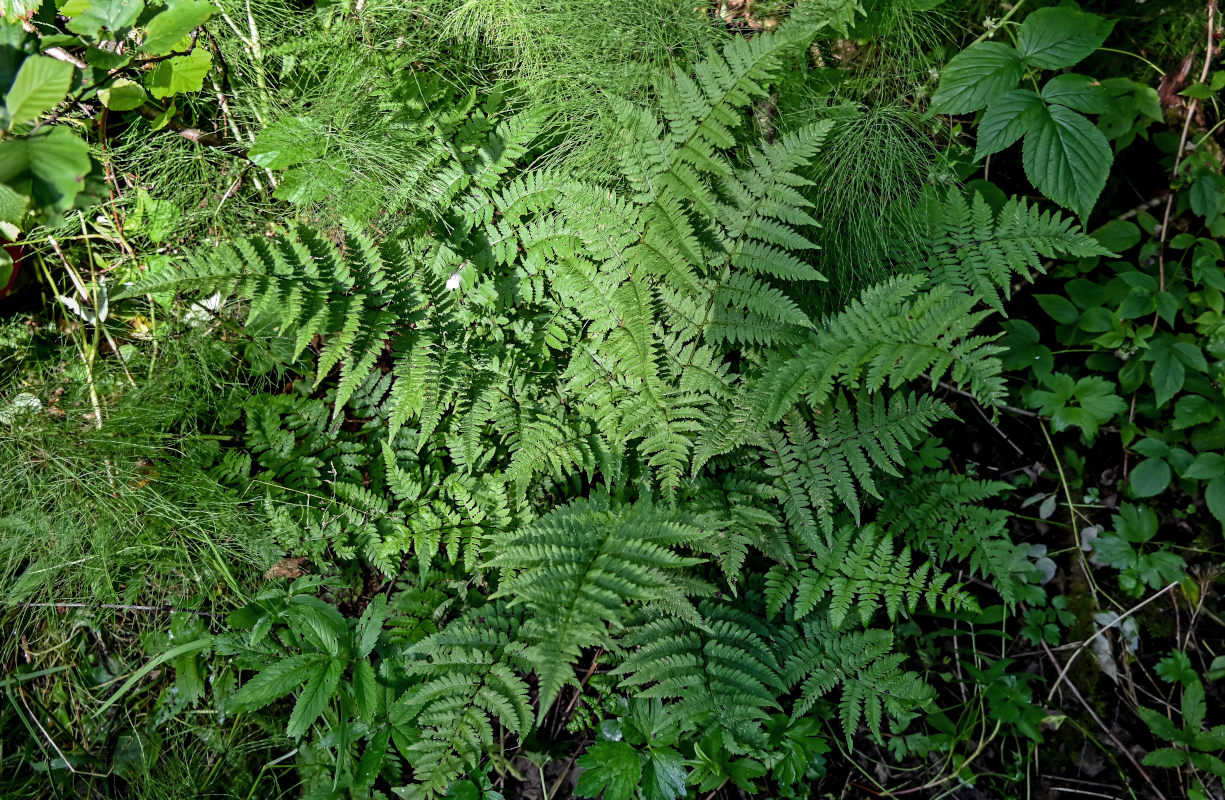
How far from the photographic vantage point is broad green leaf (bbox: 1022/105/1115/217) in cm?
191

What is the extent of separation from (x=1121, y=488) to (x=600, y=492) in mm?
1888

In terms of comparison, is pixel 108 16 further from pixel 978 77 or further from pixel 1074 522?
pixel 1074 522

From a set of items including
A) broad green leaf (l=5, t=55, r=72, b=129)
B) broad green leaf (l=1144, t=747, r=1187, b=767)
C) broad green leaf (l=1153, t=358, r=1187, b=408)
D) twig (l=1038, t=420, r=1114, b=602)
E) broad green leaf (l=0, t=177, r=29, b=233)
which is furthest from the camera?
twig (l=1038, t=420, r=1114, b=602)

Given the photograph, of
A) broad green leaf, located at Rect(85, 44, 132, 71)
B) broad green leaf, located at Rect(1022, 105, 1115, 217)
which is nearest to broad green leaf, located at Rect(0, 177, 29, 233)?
broad green leaf, located at Rect(85, 44, 132, 71)

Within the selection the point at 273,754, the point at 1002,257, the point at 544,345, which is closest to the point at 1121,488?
the point at 1002,257

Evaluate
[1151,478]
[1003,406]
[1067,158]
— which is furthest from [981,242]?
[1151,478]

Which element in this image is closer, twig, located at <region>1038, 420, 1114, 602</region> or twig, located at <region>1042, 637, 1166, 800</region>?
twig, located at <region>1042, 637, 1166, 800</region>

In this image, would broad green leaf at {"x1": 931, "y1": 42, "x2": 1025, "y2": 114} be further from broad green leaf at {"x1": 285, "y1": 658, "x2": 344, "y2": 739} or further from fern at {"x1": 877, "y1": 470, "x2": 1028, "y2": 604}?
broad green leaf at {"x1": 285, "y1": 658, "x2": 344, "y2": 739}

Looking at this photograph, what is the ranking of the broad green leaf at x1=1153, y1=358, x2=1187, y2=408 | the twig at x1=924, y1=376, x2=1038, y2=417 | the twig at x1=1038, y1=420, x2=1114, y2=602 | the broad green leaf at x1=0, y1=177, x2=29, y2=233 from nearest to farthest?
the broad green leaf at x1=0, y1=177, x2=29, y2=233 → the broad green leaf at x1=1153, y1=358, x2=1187, y2=408 → the twig at x1=1038, y1=420, x2=1114, y2=602 → the twig at x1=924, y1=376, x2=1038, y2=417

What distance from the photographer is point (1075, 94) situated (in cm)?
196

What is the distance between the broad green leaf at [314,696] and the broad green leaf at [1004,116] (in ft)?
7.39

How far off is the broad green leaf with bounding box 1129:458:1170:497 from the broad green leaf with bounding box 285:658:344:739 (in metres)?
2.53

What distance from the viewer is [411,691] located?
1.90 metres

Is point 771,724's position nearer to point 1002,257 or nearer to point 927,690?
point 927,690
